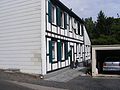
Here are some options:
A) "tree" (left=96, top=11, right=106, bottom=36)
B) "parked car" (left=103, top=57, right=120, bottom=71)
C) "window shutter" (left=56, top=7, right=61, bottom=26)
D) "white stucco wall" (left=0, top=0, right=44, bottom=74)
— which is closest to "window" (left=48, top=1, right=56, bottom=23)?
"window shutter" (left=56, top=7, right=61, bottom=26)

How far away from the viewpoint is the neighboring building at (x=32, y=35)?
20312 millimetres

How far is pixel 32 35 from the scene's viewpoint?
67.8 ft

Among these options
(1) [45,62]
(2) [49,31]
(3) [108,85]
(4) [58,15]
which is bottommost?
(3) [108,85]

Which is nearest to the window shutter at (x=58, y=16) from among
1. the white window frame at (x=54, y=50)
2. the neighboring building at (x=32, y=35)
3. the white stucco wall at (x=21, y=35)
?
the neighboring building at (x=32, y=35)

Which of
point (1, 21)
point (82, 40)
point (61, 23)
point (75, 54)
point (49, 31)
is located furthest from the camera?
point (82, 40)

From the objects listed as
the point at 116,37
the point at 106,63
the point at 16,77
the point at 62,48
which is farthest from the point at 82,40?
the point at 16,77

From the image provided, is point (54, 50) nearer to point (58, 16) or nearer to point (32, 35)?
point (58, 16)

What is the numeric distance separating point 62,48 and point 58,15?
135 inches

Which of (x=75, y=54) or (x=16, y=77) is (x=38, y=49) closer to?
(x=16, y=77)

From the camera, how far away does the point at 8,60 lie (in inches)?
890

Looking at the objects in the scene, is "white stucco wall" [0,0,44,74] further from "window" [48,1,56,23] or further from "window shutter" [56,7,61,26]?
"window shutter" [56,7,61,26]

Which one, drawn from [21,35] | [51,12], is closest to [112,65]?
[51,12]

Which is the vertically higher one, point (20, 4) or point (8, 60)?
point (20, 4)

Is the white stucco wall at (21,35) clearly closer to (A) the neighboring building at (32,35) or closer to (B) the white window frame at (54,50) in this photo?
(A) the neighboring building at (32,35)
